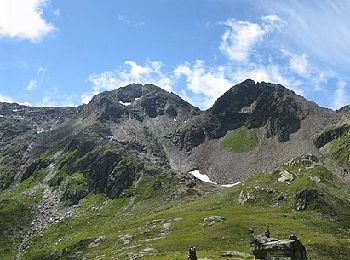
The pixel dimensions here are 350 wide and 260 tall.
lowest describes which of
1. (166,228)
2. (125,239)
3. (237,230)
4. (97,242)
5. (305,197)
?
(97,242)

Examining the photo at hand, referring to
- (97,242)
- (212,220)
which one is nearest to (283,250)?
(212,220)

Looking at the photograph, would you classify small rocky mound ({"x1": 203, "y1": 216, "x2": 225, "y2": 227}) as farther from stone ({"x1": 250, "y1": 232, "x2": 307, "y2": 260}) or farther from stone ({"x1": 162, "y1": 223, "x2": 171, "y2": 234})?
stone ({"x1": 250, "y1": 232, "x2": 307, "y2": 260})

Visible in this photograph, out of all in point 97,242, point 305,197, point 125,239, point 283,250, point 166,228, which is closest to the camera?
point 283,250

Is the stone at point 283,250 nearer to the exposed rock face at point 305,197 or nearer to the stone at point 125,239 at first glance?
the stone at point 125,239

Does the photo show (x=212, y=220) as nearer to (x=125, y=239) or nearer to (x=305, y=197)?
(x=125, y=239)

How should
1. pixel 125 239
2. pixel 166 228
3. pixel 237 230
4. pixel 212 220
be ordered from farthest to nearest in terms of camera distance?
pixel 166 228 < pixel 212 220 < pixel 125 239 < pixel 237 230

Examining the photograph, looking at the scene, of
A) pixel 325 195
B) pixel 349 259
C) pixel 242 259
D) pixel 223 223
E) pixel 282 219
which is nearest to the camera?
pixel 242 259

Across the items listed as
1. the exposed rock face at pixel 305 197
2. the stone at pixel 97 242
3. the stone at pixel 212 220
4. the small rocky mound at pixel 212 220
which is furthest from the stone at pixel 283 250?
the exposed rock face at pixel 305 197

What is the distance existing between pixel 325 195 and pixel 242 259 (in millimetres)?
128951

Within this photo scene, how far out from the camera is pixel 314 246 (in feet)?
392

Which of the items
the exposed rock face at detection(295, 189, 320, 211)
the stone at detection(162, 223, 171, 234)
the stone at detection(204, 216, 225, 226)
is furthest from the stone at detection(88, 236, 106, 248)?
the exposed rock face at detection(295, 189, 320, 211)

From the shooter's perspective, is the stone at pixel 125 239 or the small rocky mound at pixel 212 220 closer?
the stone at pixel 125 239

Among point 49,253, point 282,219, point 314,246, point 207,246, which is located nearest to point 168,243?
point 207,246

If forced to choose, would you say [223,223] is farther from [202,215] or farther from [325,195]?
[325,195]
